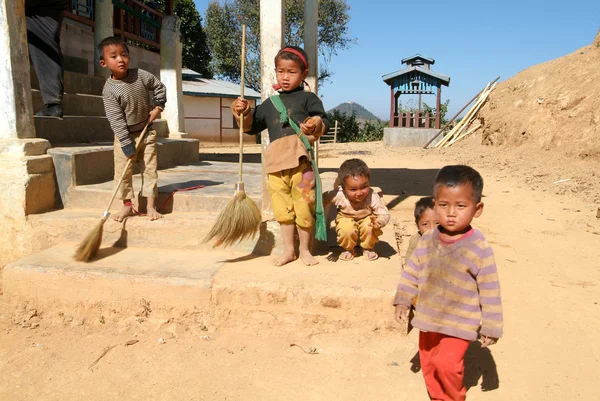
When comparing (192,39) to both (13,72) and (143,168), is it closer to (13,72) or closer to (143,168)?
(13,72)

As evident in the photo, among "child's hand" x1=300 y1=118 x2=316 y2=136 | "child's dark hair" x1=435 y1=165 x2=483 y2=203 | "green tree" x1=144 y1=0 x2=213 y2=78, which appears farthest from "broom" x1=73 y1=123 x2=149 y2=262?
"green tree" x1=144 y1=0 x2=213 y2=78

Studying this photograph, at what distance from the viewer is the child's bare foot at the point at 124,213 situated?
4027 mm

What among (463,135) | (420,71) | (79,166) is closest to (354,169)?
(79,166)

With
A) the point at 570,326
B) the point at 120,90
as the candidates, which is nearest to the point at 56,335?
the point at 120,90

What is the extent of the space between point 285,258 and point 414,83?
62.4ft

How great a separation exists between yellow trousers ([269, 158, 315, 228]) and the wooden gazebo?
1810 centimetres

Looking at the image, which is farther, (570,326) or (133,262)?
(133,262)

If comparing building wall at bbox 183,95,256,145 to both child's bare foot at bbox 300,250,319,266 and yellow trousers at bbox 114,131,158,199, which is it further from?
child's bare foot at bbox 300,250,319,266

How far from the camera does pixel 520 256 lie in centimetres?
466

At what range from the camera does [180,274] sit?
11.0 ft

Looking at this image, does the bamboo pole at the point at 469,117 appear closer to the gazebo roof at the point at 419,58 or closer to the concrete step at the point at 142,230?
the gazebo roof at the point at 419,58

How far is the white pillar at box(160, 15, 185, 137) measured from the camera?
25.0 feet

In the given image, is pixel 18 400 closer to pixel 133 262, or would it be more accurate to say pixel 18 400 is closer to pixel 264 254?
pixel 133 262

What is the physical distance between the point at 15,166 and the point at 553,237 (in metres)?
5.31
